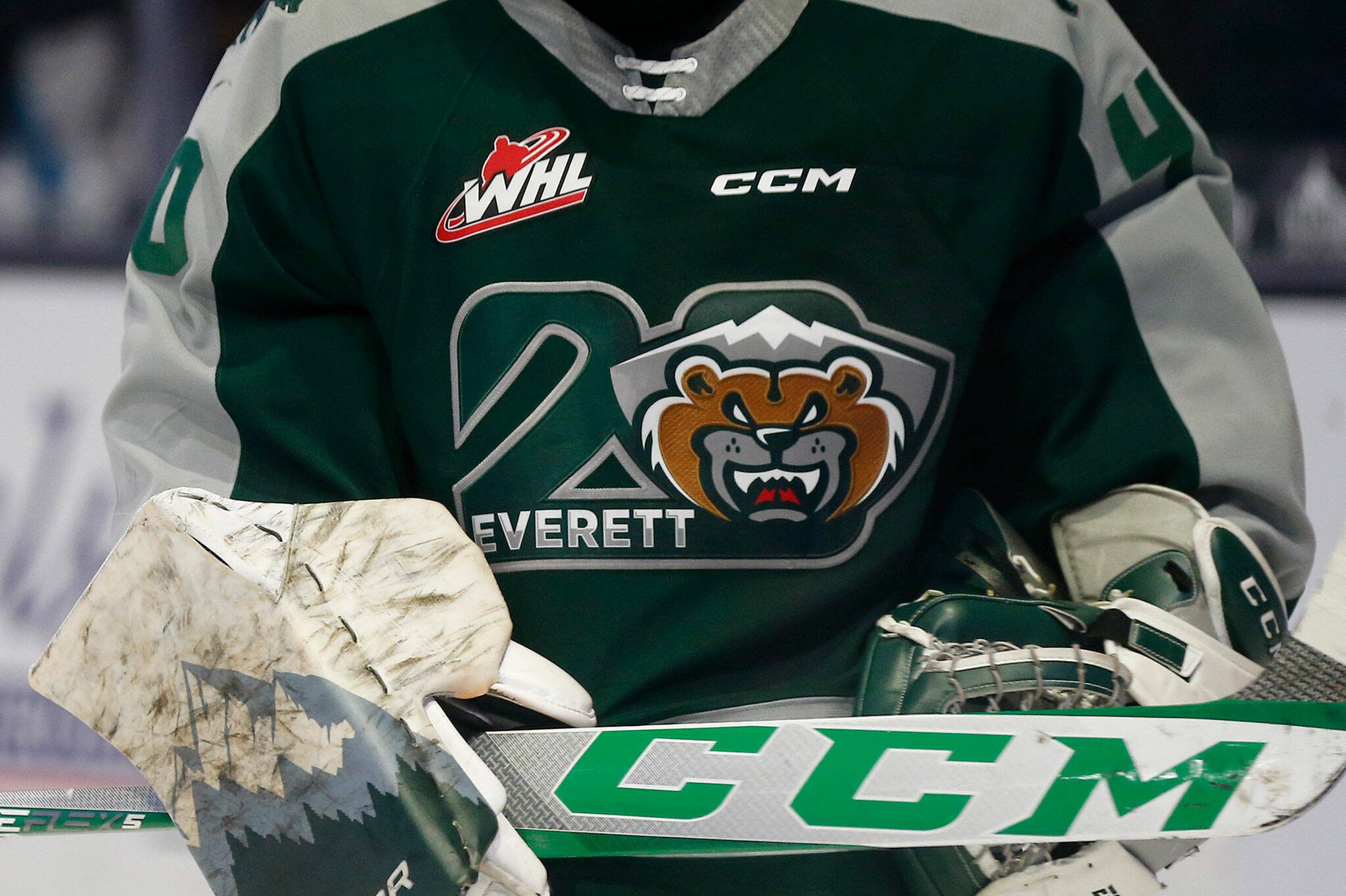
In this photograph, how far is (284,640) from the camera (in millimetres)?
625

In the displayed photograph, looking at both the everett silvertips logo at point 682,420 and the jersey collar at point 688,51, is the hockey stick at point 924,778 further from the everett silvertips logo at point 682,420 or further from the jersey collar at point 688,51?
the jersey collar at point 688,51

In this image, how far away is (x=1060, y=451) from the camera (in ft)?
2.68

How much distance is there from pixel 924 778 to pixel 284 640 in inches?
12.1

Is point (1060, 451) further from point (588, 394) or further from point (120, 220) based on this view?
point (120, 220)

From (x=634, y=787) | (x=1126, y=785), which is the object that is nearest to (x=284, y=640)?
(x=634, y=787)

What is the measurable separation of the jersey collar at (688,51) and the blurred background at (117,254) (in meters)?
0.89

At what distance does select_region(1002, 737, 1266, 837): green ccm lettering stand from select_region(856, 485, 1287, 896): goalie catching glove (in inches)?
2.7

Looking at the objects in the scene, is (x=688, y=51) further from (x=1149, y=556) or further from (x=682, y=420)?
(x=1149, y=556)

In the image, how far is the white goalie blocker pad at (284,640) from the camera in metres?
0.62

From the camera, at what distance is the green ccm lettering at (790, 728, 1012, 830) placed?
63 centimetres


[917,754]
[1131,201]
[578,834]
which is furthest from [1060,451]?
[578,834]

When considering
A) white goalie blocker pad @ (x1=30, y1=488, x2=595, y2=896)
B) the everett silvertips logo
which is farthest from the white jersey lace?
white goalie blocker pad @ (x1=30, y1=488, x2=595, y2=896)

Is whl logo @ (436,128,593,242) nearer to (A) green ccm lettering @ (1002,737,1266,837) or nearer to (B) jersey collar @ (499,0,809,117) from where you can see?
(B) jersey collar @ (499,0,809,117)

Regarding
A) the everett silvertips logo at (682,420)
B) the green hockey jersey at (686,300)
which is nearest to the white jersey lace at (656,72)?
the green hockey jersey at (686,300)
